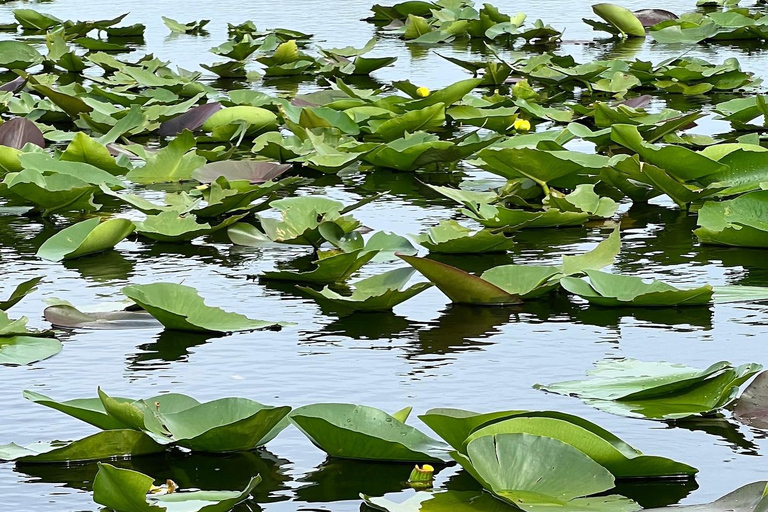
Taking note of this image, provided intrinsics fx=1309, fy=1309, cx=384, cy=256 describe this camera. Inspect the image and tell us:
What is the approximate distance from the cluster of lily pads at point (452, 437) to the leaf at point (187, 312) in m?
0.40

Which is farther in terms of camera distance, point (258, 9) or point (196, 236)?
point (258, 9)

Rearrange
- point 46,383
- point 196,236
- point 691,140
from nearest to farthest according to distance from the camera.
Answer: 1. point 46,383
2. point 196,236
3. point 691,140

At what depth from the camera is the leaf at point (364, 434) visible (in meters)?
1.37

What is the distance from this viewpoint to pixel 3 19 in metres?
7.38

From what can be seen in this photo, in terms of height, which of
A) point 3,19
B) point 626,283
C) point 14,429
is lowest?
point 14,429

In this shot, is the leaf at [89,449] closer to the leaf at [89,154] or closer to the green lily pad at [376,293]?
the green lily pad at [376,293]

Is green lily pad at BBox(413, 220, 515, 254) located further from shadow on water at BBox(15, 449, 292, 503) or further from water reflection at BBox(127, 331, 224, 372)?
shadow on water at BBox(15, 449, 292, 503)

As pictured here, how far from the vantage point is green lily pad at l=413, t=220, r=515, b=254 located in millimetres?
2264

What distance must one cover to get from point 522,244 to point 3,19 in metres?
5.67

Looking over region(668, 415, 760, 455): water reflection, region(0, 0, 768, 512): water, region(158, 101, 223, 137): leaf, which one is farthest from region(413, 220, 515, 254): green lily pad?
region(158, 101, 223, 137): leaf

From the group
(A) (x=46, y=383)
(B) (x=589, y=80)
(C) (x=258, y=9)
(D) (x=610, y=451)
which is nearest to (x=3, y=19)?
(C) (x=258, y=9)

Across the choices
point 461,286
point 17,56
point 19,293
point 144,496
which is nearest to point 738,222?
point 461,286

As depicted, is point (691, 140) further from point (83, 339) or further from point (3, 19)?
point (3, 19)

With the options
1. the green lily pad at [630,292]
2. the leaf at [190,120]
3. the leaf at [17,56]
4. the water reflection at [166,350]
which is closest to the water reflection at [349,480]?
the water reflection at [166,350]
